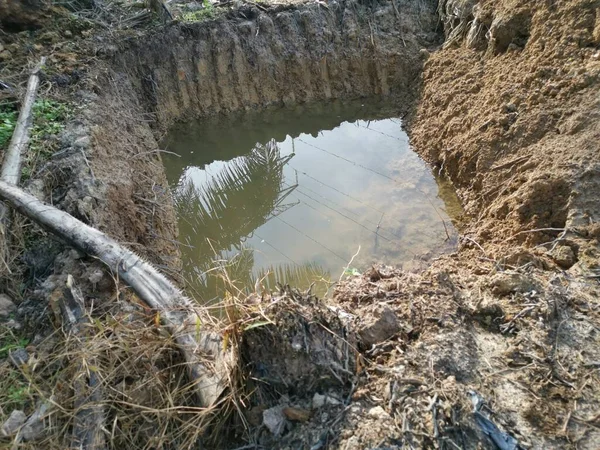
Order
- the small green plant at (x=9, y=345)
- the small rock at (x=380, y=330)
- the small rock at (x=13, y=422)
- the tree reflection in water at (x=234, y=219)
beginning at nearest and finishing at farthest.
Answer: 1. the small rock at (x=13, y=422)
2. the small green plant at (x=9, y=345)
3. the small rock at (x=380, y=330)
4. the tree reflection in water at (x=234, y=219)

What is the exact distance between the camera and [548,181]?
4.05m

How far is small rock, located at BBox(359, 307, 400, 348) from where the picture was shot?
283cm

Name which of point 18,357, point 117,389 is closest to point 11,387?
point 18,357

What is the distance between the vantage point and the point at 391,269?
12.8ft

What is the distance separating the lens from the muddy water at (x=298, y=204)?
15.6ft

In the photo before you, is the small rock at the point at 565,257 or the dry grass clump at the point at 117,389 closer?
the dry grass clump at the point at 117,389

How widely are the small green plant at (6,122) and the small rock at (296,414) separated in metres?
3.61

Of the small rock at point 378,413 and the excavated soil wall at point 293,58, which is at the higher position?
the excavated soil wall at point 293,58

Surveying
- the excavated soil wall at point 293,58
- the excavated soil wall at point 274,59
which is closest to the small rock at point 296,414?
the excavated soil wall at point 274,59

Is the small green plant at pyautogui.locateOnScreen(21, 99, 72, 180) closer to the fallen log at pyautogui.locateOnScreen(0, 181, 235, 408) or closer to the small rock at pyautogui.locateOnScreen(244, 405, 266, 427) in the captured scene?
the fallen log at pyautogui.locateOnScreen(0, 181, 235, 408)

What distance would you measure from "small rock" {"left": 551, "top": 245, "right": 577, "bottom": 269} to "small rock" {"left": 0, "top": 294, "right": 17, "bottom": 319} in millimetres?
4054

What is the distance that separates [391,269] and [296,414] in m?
1.84

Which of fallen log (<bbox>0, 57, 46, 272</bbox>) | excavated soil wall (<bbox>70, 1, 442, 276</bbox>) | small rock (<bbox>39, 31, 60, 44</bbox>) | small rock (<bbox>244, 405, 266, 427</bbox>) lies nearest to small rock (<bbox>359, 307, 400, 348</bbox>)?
small rock (<bbox>244, 405, 266, 427</bbox>)

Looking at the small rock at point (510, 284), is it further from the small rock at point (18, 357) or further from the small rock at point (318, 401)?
the small rock at point (18, 357)
